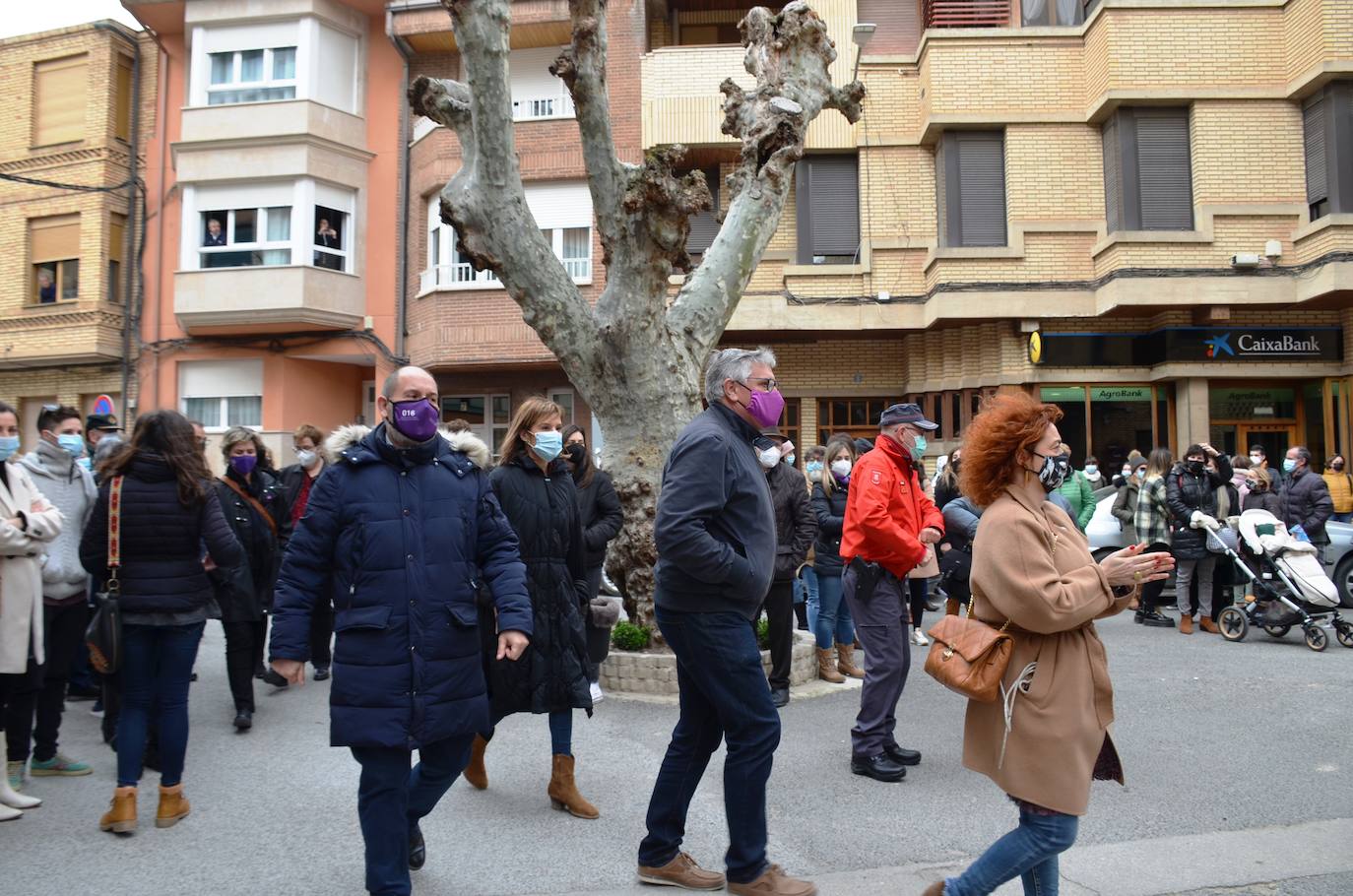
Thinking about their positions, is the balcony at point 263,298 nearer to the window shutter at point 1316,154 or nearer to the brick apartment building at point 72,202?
the brick apartment building at point 72,202

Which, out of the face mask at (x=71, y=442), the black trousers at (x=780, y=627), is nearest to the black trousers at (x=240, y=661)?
the face mask at (x=71, y=442)

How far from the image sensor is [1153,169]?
1622cm

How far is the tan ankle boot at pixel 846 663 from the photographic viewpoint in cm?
810

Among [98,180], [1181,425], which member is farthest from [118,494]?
[98,180]

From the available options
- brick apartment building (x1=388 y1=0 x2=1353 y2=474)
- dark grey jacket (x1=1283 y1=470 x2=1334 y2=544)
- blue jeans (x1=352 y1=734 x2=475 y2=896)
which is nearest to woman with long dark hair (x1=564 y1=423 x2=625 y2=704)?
blue jeans (x1=352 y1=734 x2=475 y2=896)

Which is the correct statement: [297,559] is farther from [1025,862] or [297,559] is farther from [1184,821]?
[1184,821]

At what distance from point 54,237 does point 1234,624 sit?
23.2m

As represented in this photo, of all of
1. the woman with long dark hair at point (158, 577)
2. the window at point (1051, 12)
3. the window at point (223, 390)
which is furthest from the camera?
the window at point (223, 390)

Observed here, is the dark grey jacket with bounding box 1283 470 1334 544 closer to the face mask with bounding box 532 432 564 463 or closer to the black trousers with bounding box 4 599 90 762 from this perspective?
the face mask with bounding box 532 432 564 463

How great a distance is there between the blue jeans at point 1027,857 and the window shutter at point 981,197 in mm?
14921

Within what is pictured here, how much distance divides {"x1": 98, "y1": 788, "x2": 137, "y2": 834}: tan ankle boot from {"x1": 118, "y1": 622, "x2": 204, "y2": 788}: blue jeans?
0.14ft

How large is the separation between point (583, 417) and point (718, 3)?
8.58m

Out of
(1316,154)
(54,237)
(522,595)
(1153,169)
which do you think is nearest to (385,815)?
(522,595)

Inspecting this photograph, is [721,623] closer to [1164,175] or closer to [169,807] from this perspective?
[169,807]
